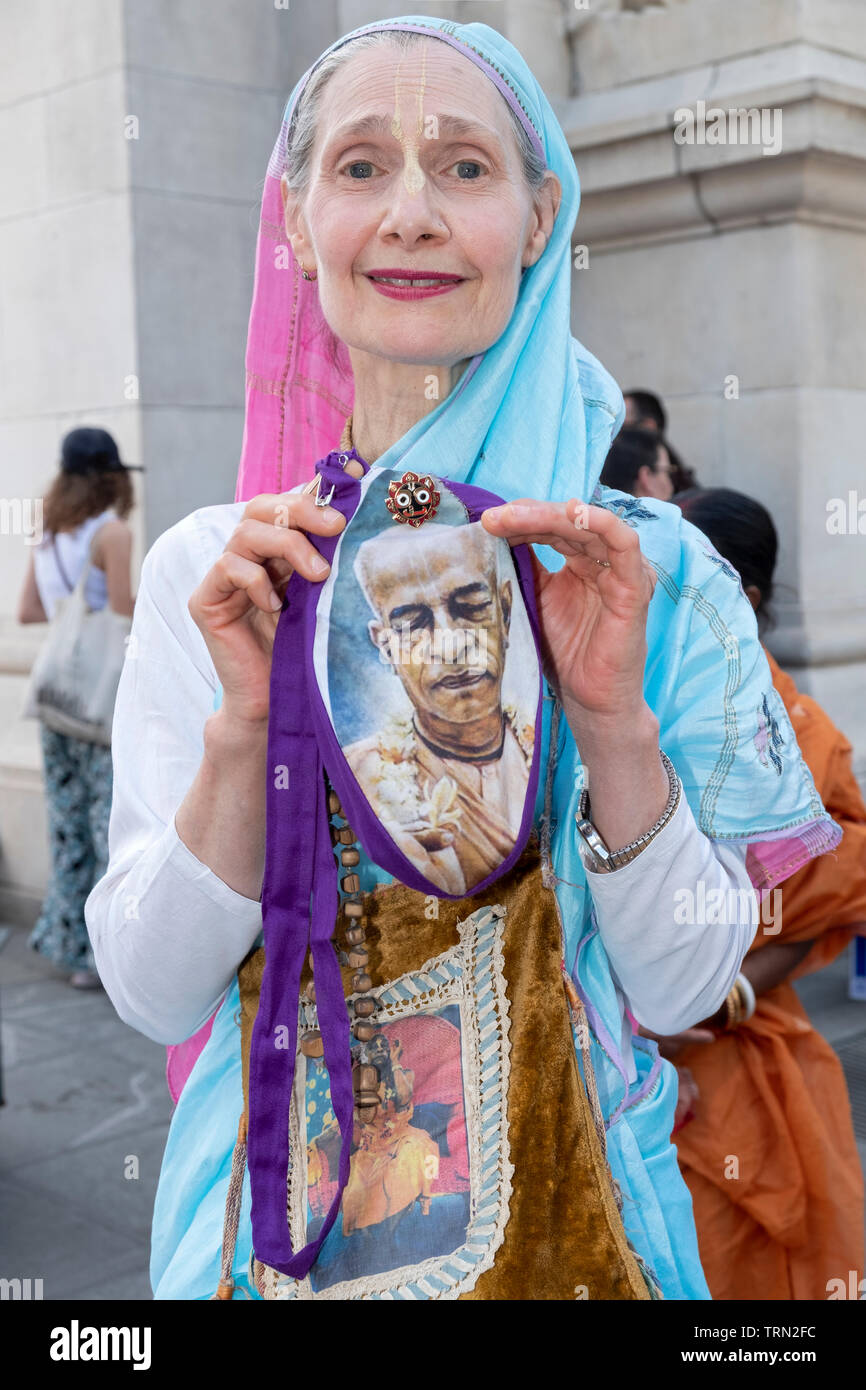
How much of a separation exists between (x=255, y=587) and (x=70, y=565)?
4.68m

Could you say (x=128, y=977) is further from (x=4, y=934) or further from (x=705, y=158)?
(x=705, y=158)

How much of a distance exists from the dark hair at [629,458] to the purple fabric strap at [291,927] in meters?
2.79

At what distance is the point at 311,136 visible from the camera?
58.4 inches

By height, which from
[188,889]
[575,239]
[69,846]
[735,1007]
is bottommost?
[69,846]

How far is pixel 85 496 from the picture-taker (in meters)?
5.65

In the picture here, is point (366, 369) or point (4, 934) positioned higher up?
point (366, 369)

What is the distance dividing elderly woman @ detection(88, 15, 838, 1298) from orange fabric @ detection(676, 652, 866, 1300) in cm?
92

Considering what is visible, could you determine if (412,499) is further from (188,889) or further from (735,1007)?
(735,1007)

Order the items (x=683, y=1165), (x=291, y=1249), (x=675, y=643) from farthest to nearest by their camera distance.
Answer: (x=683, y=1165) → (x=675, y=643) → (x=291, y=1249)

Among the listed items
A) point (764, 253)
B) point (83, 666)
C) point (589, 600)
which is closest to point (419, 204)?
point (589, 600)

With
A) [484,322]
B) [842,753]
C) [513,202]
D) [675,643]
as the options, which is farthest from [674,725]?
[842,753]

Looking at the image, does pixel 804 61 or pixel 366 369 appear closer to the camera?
pixel 366 369

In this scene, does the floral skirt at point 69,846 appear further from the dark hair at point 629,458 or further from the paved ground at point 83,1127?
the dark hair at point 629,458
